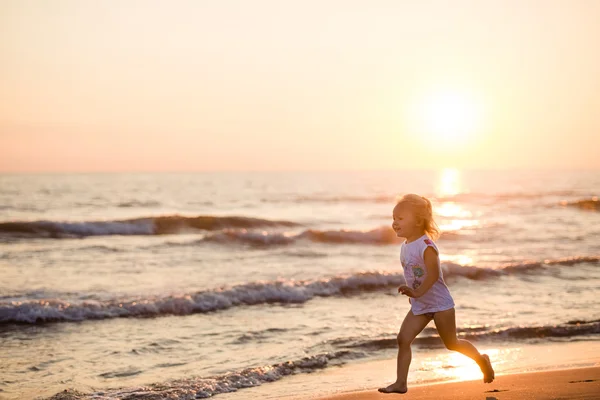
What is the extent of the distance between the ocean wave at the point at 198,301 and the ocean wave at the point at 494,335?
334cm

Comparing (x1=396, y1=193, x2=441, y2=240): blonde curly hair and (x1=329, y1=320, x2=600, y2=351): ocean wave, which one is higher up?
(x1=396, y1=193, x2=441, y2=240): blonde curly hair

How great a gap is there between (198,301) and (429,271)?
22.2ft

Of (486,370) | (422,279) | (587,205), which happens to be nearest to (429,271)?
(422,279)

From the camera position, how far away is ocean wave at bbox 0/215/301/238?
86.0 ft

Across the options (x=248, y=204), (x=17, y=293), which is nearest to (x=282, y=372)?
(x=17, y=293)

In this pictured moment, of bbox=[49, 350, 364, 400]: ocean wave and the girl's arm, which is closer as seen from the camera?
the girl's arm

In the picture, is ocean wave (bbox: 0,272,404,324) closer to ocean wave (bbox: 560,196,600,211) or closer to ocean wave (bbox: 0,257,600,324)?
ocean wave (bbox: 0,257,600,324)

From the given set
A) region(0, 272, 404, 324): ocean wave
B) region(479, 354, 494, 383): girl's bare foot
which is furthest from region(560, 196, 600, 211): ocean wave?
region(479, 354, 494, 383): girl's bare foot

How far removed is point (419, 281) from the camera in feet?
17.1

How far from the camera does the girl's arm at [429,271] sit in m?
5.07

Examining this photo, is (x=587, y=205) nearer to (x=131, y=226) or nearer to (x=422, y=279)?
(x=131, y=226)

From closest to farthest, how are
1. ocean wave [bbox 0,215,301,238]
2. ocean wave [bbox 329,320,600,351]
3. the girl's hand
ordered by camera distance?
the girl's hand → ocean wave [bbox 329,320,600,351] → ocean wave [bbox 0,215,301,238]

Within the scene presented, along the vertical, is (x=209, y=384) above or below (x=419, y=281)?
below

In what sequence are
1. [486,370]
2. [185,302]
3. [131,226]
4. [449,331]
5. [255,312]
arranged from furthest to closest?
[131,226]
[185,302]
[255,312]
[486,370]
[449,331]
